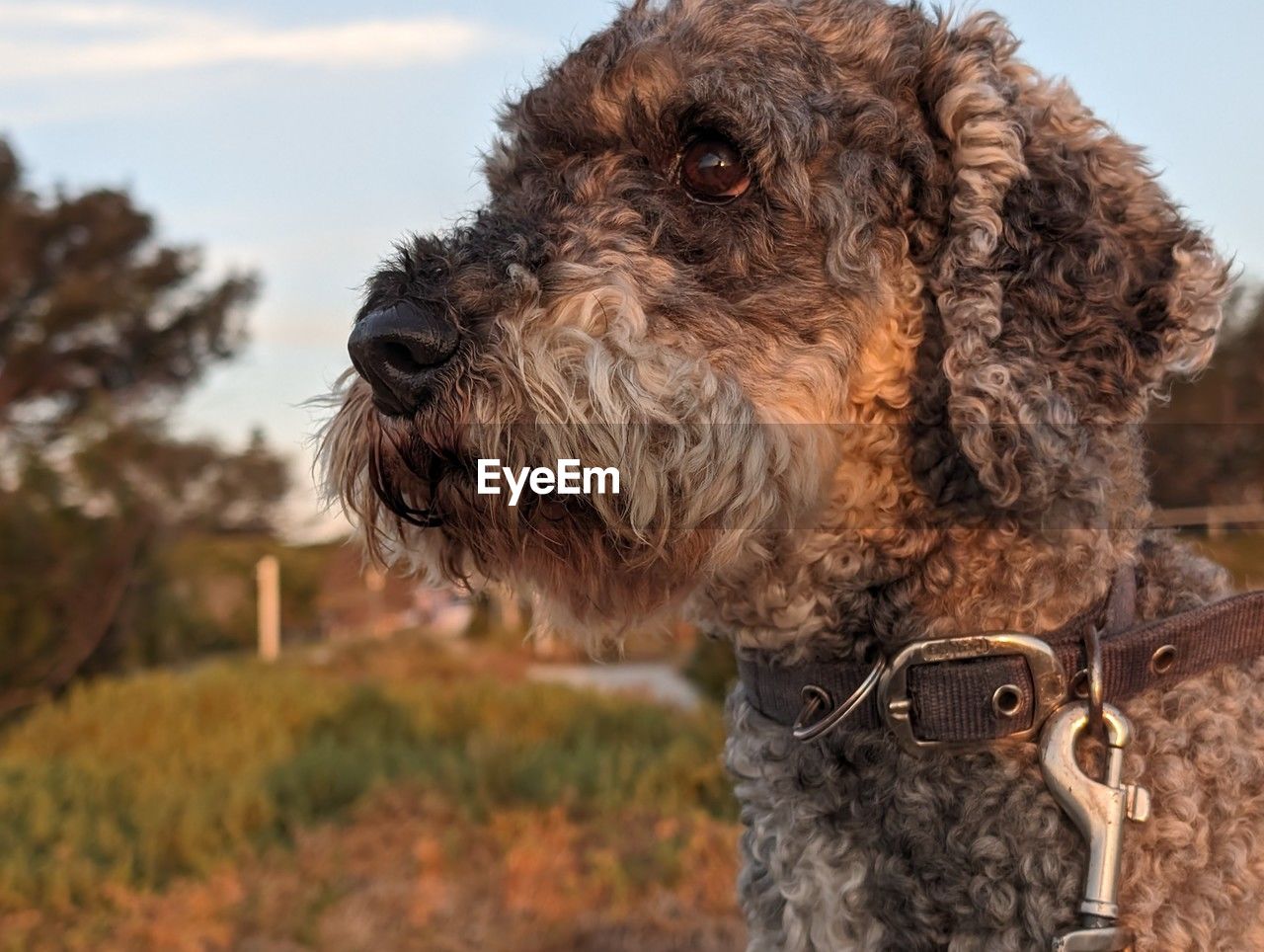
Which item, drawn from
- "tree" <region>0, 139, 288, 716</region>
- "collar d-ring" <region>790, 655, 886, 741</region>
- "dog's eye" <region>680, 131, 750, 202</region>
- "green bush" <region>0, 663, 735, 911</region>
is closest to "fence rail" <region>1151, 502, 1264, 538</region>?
"green bush" <region>0, 663, 735, 911</region>

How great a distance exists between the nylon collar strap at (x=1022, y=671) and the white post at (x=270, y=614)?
9.87 m

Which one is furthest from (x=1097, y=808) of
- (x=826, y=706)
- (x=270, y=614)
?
(x=270, y=614)

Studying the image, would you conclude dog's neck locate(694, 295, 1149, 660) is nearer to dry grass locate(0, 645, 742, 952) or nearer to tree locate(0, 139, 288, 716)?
dry grass locate(0, 645, 742, 952)

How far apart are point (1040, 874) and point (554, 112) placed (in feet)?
5.35

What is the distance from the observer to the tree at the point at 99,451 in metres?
7.87

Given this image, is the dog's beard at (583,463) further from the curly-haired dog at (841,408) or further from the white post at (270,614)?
the white post at (270,614)

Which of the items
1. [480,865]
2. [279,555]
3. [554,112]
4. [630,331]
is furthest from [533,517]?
[279,555]

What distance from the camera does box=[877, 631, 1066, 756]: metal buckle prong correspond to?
1982mm

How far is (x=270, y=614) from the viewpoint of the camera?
1185 cm

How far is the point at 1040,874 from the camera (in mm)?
1943

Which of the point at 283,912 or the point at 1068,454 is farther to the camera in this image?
the point at 283,912

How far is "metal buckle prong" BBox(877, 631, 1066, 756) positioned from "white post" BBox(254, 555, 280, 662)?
985cm

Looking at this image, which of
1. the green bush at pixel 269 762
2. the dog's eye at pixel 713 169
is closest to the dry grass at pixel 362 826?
the green bush at pixel 269 762

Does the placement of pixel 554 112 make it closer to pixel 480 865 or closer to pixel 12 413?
pixel 480 865
